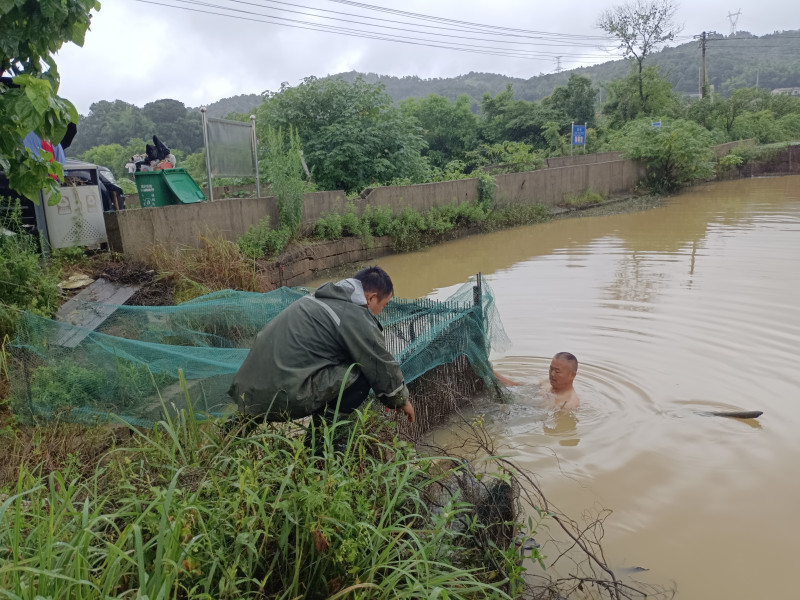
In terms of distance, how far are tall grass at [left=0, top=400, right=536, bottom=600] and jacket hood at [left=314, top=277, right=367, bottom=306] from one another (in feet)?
2.43

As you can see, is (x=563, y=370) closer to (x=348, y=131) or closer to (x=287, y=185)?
(x=287, y=185)

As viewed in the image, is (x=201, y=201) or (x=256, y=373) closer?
(x=256, y=373)

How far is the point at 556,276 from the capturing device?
37.4ft

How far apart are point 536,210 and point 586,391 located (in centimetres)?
1238

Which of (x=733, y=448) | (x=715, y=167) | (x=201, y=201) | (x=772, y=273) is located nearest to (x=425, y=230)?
(x=201, y=201)

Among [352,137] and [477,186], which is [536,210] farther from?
[352,137]


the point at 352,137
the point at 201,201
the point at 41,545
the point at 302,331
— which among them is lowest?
the point at 41,545

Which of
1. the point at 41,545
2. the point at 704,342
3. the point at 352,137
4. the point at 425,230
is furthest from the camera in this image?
the point at 352,137

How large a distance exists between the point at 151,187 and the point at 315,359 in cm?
683

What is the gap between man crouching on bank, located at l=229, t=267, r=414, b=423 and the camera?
3.35 meters

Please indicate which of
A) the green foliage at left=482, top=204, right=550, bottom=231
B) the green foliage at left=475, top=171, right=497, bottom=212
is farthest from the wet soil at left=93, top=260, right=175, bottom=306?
the green foliage at left=475, top=171, right=497, bottom=212

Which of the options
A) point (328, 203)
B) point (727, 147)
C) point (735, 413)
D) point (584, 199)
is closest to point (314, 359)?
point (735, 413)

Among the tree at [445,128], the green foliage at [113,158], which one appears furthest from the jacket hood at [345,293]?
the green foliage at [113,158]

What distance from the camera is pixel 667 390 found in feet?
20.9
